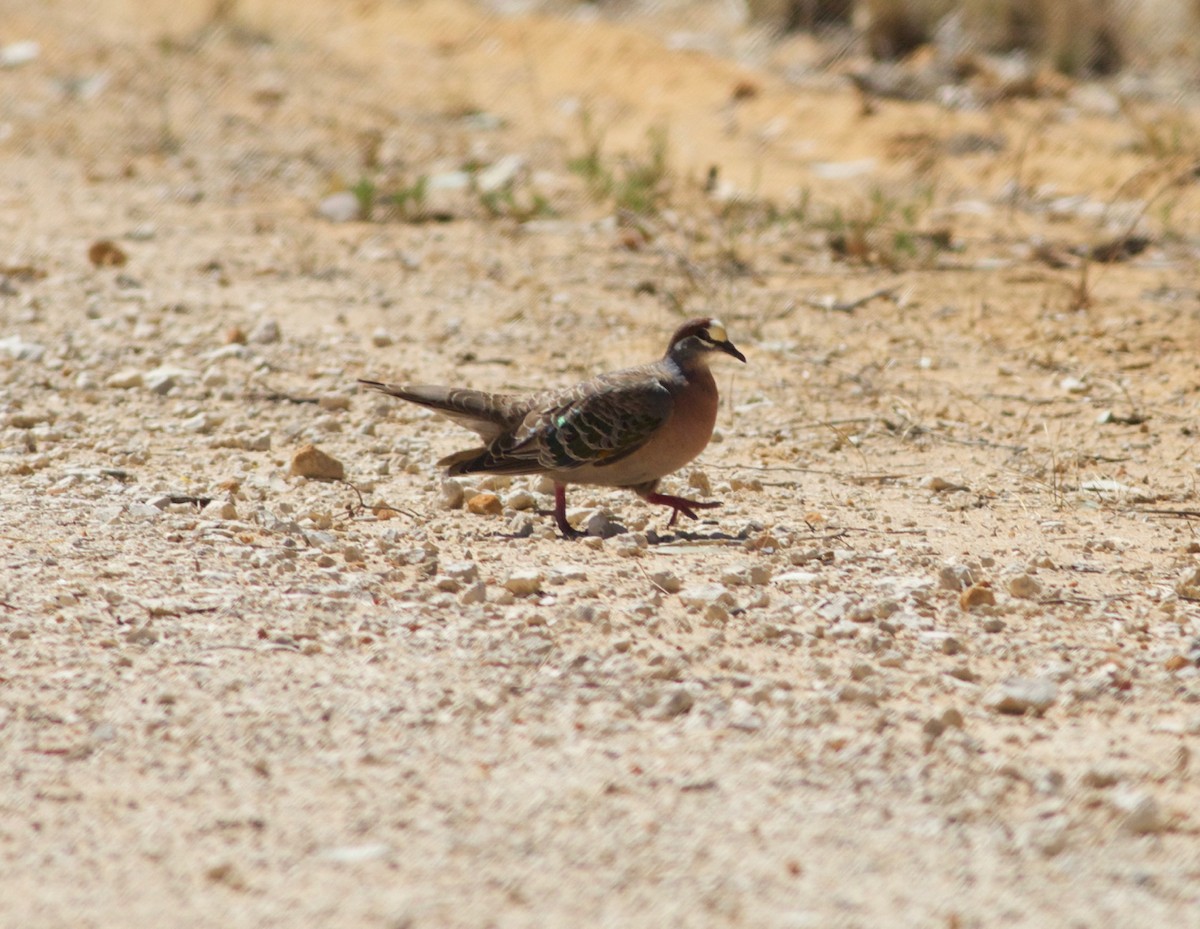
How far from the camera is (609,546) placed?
543 cm

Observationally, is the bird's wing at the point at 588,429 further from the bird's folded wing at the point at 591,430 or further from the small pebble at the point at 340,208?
the small pebble at the point at 340,208

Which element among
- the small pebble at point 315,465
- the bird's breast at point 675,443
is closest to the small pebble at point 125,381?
the small pebble at point 315,465

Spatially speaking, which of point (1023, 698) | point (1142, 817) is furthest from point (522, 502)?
point (1142, 817)

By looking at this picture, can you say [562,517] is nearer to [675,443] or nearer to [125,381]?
[675,443]

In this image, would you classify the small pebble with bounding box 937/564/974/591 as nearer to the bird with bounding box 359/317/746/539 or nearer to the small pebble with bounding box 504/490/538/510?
the bird with bounding box 359/317/746/539

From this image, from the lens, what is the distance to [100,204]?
35.8 feet

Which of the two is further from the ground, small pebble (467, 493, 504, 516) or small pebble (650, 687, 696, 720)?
small pebble (650, 687, 696, 720)

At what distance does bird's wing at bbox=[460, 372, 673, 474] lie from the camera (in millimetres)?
5566

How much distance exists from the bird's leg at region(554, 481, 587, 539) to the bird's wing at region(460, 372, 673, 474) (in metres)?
0.11

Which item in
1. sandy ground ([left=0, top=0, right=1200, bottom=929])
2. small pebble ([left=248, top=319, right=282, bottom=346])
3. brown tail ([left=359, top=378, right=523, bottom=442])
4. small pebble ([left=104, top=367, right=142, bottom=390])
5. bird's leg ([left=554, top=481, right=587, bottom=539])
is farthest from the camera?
small pebble ([left=248, top=319, right=282, bottom=346])

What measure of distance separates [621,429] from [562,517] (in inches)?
15.3

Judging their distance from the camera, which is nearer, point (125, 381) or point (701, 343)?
point (701, 343)

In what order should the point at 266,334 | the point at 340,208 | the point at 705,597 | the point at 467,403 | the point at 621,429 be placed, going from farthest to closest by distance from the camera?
1. the point at 340,208
2. the point at 266,334
3. the point at 467,403
4. the point at 621,429
5. the point at 705,597

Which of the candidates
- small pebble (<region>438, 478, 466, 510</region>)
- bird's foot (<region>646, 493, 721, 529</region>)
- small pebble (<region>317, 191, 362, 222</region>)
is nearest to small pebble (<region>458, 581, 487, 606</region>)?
bird's foot (<region>646, 493, 721, 529</region>)
